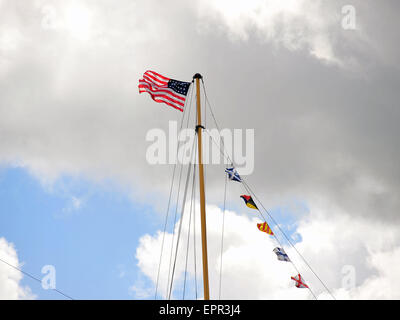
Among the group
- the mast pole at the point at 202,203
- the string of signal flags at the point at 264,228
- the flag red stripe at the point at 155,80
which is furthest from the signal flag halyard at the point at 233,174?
the flag red stripe at the point at 155,80

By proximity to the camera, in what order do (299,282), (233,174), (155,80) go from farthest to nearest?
(155,80) < (233,174) < (299,282)

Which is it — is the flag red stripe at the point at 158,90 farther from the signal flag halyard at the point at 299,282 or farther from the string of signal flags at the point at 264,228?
the signal flag halyard at the point at 299,282

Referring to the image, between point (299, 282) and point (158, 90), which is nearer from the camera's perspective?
point (299, 282)

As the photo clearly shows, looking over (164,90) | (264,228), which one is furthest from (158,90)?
(264,228)

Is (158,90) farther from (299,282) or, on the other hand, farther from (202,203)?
(299,282)

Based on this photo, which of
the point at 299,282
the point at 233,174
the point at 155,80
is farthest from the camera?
the point at 155,80

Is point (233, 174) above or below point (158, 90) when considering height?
below

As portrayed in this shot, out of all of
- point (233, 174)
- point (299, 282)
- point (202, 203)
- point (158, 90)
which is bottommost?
point (299, 282)

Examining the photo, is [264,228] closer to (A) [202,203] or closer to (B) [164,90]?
(A) [202,203]
